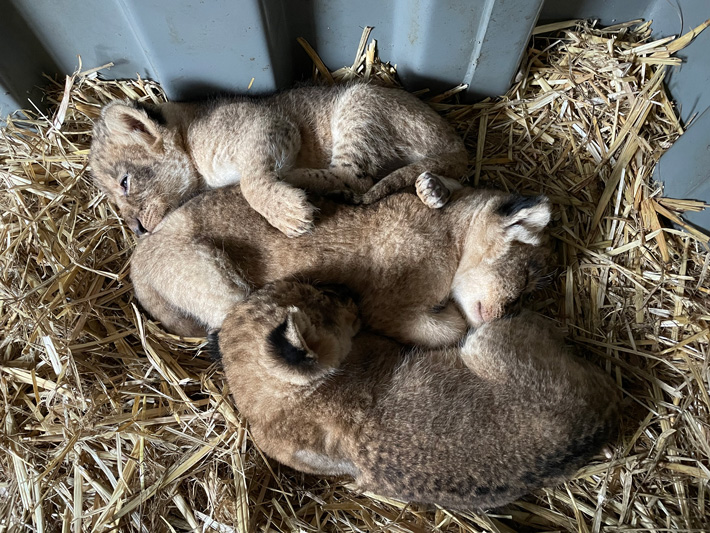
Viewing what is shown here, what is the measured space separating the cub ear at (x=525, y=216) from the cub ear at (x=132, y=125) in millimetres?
2237

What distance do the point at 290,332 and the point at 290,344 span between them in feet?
0.18

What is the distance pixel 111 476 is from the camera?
2832mm

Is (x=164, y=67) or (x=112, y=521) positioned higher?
(x=164, y=67)

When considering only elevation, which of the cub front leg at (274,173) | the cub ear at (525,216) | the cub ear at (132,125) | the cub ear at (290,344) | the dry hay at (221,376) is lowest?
the dry hay at (221,376)

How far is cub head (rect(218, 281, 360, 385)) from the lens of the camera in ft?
7.61

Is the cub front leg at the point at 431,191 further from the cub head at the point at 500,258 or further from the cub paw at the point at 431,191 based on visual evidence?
the cub head at the point at 500,258

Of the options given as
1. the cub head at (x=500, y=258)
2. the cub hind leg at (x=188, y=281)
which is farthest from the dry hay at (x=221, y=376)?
the cub head at (x=500, y=258)

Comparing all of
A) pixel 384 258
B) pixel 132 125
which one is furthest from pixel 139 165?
pixel 384 258

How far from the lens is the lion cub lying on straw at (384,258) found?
2865 mm

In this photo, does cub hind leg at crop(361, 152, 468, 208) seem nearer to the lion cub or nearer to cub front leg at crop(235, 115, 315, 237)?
the lion cub

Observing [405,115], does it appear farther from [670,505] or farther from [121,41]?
[670,505]

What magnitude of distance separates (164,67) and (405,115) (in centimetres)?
159

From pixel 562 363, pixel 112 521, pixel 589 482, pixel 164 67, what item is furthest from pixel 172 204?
pixel 589 482

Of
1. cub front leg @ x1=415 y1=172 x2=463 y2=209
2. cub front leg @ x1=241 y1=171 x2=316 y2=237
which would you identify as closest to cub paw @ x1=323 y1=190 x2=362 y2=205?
cub front leg @ x1=241 y1=171 x2=316 y2=237
